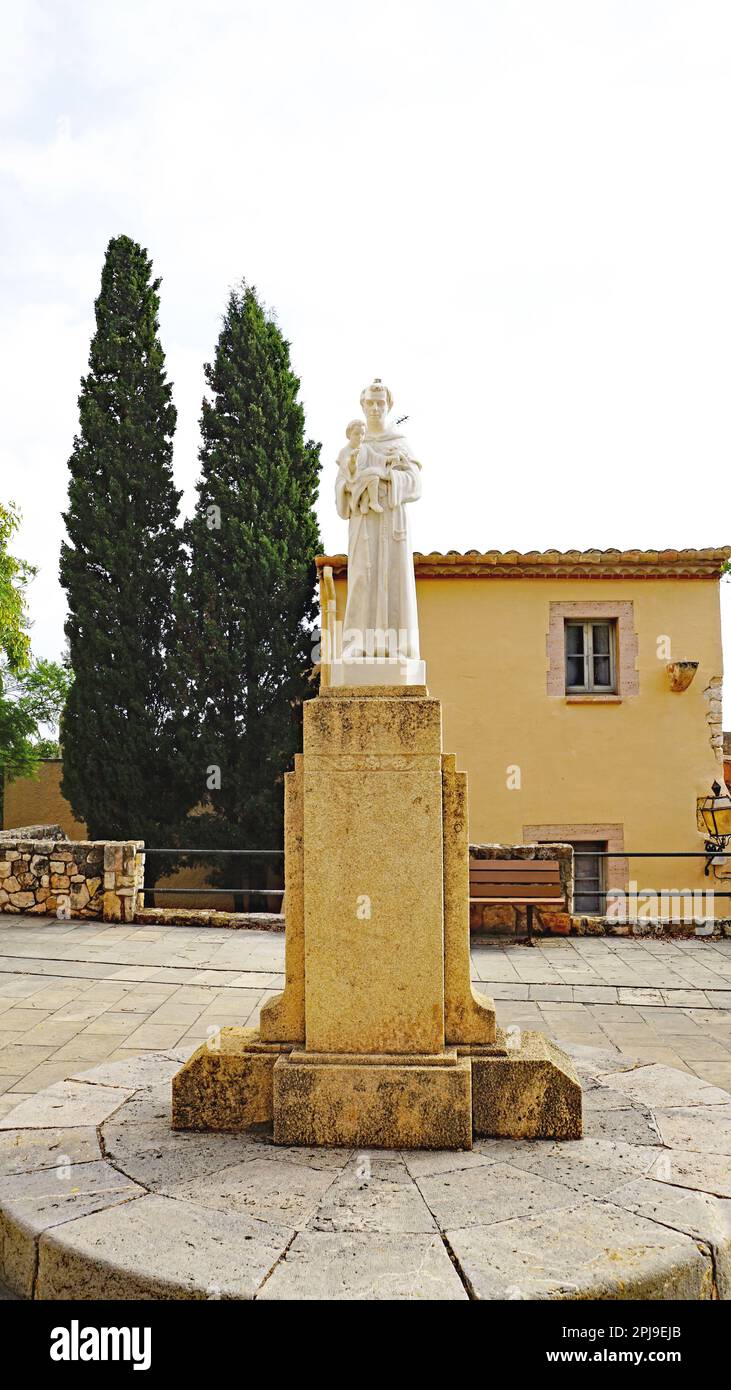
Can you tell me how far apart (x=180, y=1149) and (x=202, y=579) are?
12.4m

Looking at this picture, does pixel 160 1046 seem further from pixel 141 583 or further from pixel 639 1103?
pixel 141 583

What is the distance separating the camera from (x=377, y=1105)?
10.7 feet

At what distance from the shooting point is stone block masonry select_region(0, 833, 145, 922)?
952 cm

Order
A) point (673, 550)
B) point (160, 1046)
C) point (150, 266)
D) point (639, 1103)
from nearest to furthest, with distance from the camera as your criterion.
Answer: point (639, 1103)
point (160, 1046)
point (673, 550)
point (150, 266)

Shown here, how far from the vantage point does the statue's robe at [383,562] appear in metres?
3.82

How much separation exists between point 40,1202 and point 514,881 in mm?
6767

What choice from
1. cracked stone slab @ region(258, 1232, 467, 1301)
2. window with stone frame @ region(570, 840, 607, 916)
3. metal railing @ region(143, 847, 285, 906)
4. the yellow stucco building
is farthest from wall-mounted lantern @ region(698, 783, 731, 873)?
cracked stone slab @ region(258, 1232, 467, 1301)

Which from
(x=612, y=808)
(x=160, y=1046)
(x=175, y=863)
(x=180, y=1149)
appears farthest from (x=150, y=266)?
(x=180, y=1149)

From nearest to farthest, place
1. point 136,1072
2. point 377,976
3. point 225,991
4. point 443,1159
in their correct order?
point 443,1159, point 377,976, point 136,1072, point 225,991

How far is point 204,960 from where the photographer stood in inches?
307

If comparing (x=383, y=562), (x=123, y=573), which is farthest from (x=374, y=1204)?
(x=123, y=573)

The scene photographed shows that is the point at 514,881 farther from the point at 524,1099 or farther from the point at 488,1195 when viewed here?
the point at 488,1195

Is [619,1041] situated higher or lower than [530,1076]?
lower

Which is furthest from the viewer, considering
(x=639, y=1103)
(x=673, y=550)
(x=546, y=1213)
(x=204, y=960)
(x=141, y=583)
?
(x=141, y=583)
